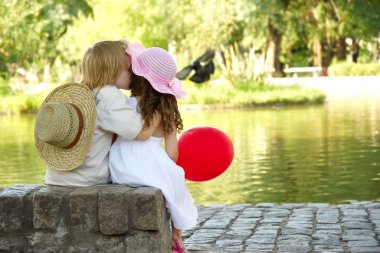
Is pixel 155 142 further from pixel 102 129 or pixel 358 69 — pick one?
pixel 358 69

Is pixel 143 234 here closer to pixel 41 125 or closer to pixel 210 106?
pixel 41 125

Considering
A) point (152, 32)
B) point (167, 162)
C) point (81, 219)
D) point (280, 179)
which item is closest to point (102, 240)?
point (81, 219)

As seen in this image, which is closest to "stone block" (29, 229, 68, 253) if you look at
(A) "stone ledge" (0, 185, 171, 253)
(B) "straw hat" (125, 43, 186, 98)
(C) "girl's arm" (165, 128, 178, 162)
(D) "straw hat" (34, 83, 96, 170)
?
(A) "stone ledge" (0, 185, 171, 253)

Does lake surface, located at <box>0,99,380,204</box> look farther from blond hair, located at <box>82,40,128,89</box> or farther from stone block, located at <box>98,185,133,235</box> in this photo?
stone block, located at <box>98,185,133,235</box>

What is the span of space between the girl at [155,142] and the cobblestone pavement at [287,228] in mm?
947

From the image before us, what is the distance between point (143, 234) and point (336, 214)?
11.2ft

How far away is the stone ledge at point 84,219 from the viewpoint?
17.3 ft

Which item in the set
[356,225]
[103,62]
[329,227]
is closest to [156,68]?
[103,62]

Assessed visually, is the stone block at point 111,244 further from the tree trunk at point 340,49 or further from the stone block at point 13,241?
the tree trunk at point 340,49

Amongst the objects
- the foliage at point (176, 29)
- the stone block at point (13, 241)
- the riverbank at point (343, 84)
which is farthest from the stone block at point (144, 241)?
the riverbank at point (343, 84)

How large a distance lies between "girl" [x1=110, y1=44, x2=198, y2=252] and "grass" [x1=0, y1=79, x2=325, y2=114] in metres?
24.7

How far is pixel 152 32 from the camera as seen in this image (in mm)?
54500

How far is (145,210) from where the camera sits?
5234 mm

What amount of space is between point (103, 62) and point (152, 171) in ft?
2.40
